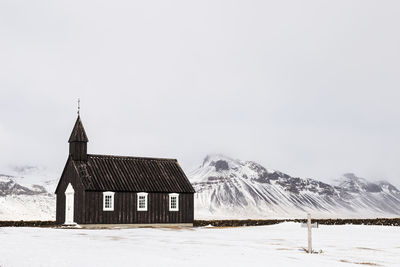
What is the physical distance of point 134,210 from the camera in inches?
2100

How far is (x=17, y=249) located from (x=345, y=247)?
17.0m

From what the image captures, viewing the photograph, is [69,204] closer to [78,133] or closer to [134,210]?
[134,210]

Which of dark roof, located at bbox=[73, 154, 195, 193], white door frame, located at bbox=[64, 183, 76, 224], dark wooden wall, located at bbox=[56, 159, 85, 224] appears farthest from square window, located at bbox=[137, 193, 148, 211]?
white door frame, located at bbox=[64, 183, 76, 224]

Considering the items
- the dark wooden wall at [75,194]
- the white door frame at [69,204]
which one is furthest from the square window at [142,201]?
the white door frame at [69,204]

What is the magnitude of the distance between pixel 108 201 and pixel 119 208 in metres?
1.17

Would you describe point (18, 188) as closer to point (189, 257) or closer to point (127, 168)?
point (127, 168)

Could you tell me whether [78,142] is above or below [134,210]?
above

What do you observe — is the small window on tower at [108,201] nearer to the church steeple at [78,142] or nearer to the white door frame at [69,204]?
the white door frame at [69,204]

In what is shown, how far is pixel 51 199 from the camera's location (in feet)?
521

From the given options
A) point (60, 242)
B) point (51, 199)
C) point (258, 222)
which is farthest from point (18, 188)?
point (60, 242)

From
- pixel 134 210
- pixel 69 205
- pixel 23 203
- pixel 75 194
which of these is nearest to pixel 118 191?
pixel 134 210

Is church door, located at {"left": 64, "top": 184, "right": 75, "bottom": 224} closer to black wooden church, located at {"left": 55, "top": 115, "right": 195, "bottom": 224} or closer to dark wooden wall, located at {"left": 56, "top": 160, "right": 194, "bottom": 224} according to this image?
black wooden church, located at {"left": 55, "top": 115, "right": 195, "bottom": 224}

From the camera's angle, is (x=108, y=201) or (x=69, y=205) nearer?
(x=108, y=201)

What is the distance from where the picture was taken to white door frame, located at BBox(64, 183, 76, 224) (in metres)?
53.2
